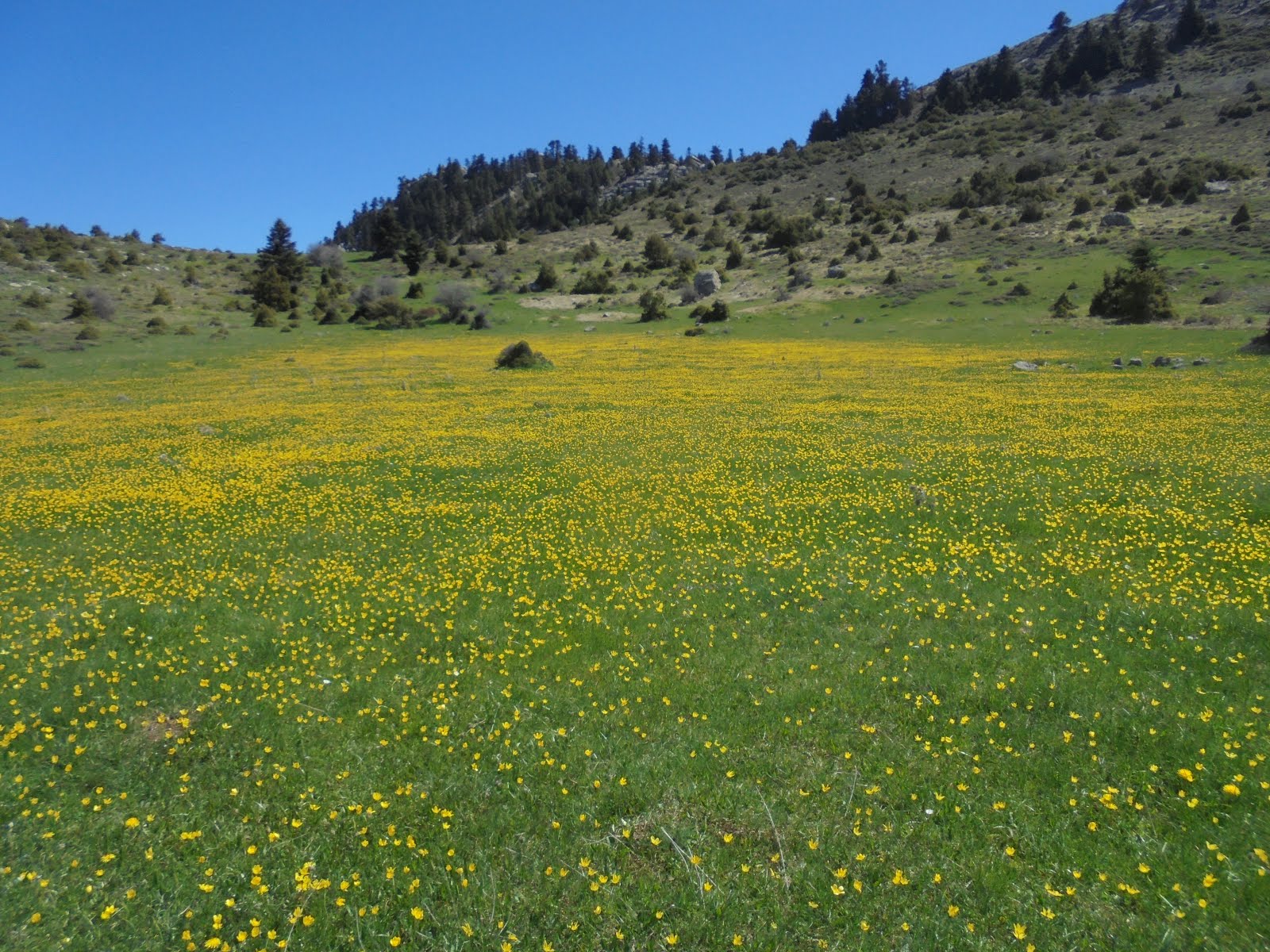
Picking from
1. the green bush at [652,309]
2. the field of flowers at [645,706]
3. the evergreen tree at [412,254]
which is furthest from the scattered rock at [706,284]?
the field of flowers at [645,706]

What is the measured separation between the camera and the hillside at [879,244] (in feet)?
208

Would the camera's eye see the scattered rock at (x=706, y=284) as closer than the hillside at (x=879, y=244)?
No

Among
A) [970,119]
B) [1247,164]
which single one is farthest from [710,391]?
[970,119]

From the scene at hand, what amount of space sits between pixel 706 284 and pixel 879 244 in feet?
94.7

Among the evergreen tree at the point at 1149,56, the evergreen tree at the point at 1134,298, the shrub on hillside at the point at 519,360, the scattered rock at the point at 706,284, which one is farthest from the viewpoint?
the evergreen tree at the point at 1149,56

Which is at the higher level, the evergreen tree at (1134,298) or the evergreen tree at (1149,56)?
the evergreen tree at (1149,56)

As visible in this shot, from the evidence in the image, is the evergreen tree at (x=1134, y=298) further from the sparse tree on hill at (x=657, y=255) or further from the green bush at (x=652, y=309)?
the sparse tree on hill at (x=657, y=255)

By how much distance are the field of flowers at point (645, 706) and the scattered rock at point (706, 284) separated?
6503cm

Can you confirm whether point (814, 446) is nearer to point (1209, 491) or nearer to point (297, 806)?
point (1209, 491)

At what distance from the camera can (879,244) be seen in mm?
92500

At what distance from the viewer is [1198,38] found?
477 ft

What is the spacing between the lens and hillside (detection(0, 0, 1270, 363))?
6344 centimetres

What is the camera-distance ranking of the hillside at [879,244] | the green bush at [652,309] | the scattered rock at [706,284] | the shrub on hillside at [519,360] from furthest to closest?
the scattered rock at [706,284]
the green bush at [652,309]
the hillside at [879,244]
the shrub on hillside at [519,360]

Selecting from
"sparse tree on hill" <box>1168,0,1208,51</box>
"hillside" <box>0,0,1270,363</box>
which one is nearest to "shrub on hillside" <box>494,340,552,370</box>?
"hillside" <box>0,0,1270,363</box>
